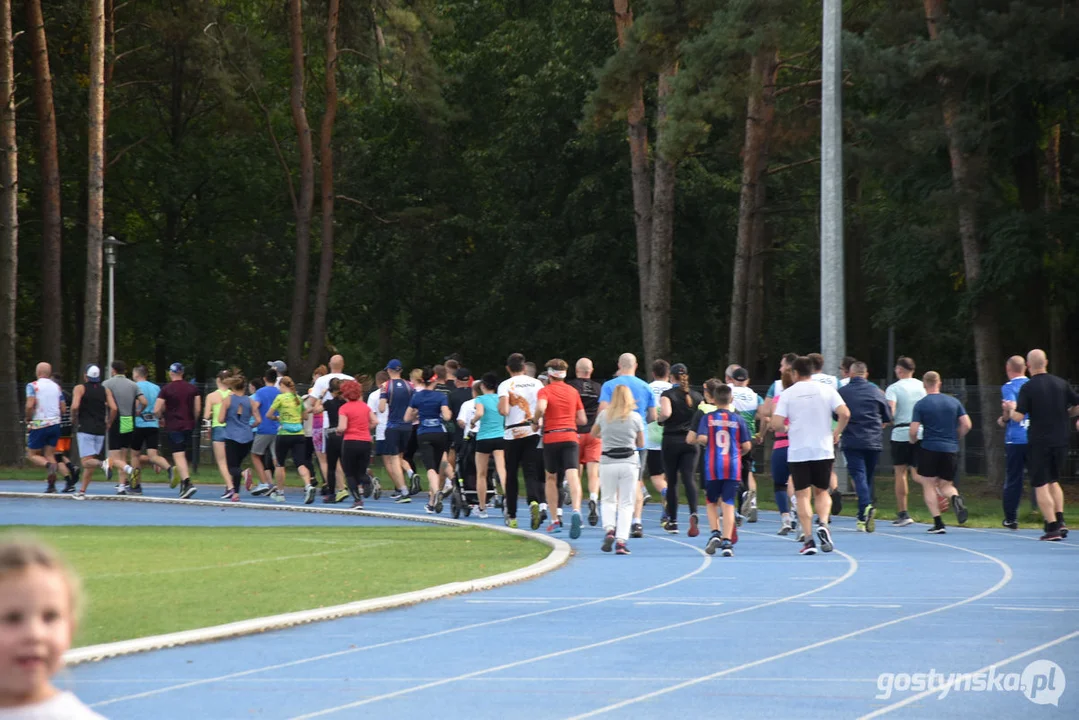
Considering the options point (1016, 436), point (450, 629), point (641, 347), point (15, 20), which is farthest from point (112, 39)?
point (450, 629)

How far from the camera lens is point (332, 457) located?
2403 centimetres

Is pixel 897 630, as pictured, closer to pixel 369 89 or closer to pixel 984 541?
pixel 984 541

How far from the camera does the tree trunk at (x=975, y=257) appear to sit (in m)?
28.8

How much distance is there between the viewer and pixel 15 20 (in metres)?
39.6

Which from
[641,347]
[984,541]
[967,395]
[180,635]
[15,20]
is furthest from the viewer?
[641,347]

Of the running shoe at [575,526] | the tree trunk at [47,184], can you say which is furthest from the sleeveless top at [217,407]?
the tree trunk at [47,184]

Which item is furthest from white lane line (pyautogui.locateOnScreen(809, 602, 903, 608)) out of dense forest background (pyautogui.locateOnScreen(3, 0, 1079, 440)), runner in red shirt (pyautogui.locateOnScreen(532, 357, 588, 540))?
dense forest background (pyautogui.locateOnScreen(3, 0, 1079, 440))

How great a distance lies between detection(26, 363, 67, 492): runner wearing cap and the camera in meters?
26.4

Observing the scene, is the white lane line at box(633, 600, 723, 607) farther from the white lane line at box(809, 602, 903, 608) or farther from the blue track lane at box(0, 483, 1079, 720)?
the white lane line at box(809, 602, 903, 608)

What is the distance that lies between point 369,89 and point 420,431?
1980 cm

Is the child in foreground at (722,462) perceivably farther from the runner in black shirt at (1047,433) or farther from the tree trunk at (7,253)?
the tree trunk at (7,253)

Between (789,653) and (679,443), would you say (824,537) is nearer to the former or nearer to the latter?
(679,443)

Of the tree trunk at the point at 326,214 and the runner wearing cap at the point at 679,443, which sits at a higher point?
the tree trunk at the point at 326,214

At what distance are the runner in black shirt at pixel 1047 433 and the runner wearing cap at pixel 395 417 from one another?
918 centimetres
